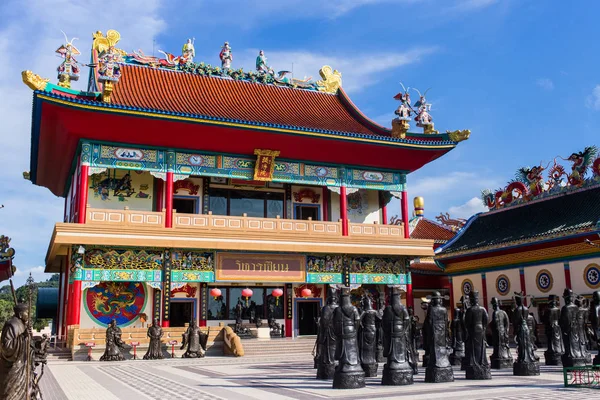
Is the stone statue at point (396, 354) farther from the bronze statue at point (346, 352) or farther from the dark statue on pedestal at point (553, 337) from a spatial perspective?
the dark statue on pedestal at point (553, 337)

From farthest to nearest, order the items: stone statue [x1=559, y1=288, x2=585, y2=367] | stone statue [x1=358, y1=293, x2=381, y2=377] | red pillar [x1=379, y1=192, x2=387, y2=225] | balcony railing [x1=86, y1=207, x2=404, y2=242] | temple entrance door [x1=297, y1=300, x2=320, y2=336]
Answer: red pillar [x1=379, y1=192, x2=387, y2=225] → temple entrance door [x1=297, y1=300, x2=320, y2=336] → balcony railing [x1=86, y1=207, x2=404, y2=242] → stone statue [x1=559, y1=288, x2=585, y2=367] → stone statue [x1=358, y1=293, x2=381, y2=377]

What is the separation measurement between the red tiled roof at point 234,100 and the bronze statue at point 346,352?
11630 mm

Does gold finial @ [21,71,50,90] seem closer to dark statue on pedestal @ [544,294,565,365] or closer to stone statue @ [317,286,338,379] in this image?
stone statue @ [317,286,338,379]

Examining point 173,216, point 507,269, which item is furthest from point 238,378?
point 507,269

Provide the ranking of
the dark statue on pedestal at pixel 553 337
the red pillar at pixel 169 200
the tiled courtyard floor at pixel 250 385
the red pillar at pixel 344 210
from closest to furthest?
the tiled courtyard floor at pixel 250 385 < the dark statue on pedestal at pixel 553 337 < the red pillar at pixel 169 200 < the red pillar at pixel 344 210

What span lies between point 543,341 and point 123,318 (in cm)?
1487

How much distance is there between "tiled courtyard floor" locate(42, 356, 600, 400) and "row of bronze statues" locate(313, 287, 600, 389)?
1.01ft

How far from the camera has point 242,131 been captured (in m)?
20.5

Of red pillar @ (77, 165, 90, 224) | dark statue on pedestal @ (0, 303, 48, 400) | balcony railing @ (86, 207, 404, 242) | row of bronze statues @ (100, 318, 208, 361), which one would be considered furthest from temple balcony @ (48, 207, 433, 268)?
dark statue on pedestal @ (0, 303, 48, 400)

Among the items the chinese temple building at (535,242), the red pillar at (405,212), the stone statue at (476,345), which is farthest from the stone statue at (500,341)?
the red pillar at (405,212)

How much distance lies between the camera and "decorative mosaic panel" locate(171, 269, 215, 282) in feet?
65.2

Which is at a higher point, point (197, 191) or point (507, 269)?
point (197, 191)

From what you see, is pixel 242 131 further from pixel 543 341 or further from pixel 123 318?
pixel 543 341

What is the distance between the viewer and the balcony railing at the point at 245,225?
19.1 metres
